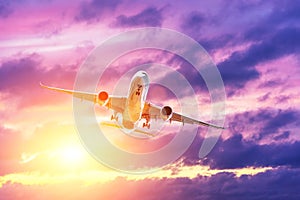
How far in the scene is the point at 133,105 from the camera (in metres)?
150

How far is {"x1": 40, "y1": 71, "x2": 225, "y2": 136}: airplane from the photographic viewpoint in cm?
14988

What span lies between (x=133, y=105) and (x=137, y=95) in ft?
7.27

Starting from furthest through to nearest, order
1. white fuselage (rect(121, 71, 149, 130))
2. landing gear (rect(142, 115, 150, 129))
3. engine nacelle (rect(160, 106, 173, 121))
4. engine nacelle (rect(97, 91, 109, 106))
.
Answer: engine nacelle (rect(160, 106, 173, 121)) → landing gear (rect(142, 115, 150, 129)) → engine nacelle (rect(97, 91, 109, 106)) → white fuselage (rect(121, 71, 149, 130))

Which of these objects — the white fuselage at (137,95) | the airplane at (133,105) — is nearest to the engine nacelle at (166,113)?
the airplane at (133,105)

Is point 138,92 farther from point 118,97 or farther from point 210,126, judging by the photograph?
point 210,126

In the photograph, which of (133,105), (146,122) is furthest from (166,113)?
(133,105)

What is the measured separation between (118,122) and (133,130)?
3515mm

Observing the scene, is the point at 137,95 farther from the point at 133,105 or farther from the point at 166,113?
the point at 166,113

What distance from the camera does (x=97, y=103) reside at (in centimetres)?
16062

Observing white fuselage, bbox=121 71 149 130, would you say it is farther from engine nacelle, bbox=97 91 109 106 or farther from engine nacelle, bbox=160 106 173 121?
engine nacelle, bbox=160 106 173 121

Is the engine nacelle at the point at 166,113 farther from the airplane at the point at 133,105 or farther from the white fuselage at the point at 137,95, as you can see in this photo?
the white fuselage at the point at 137,95

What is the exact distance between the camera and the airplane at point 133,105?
150 m

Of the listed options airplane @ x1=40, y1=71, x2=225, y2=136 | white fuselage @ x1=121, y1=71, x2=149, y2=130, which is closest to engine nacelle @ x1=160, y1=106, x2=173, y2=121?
airplane @ x1=40, y1=71, x2=225, y2=136

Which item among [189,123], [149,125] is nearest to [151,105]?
[149,125]
